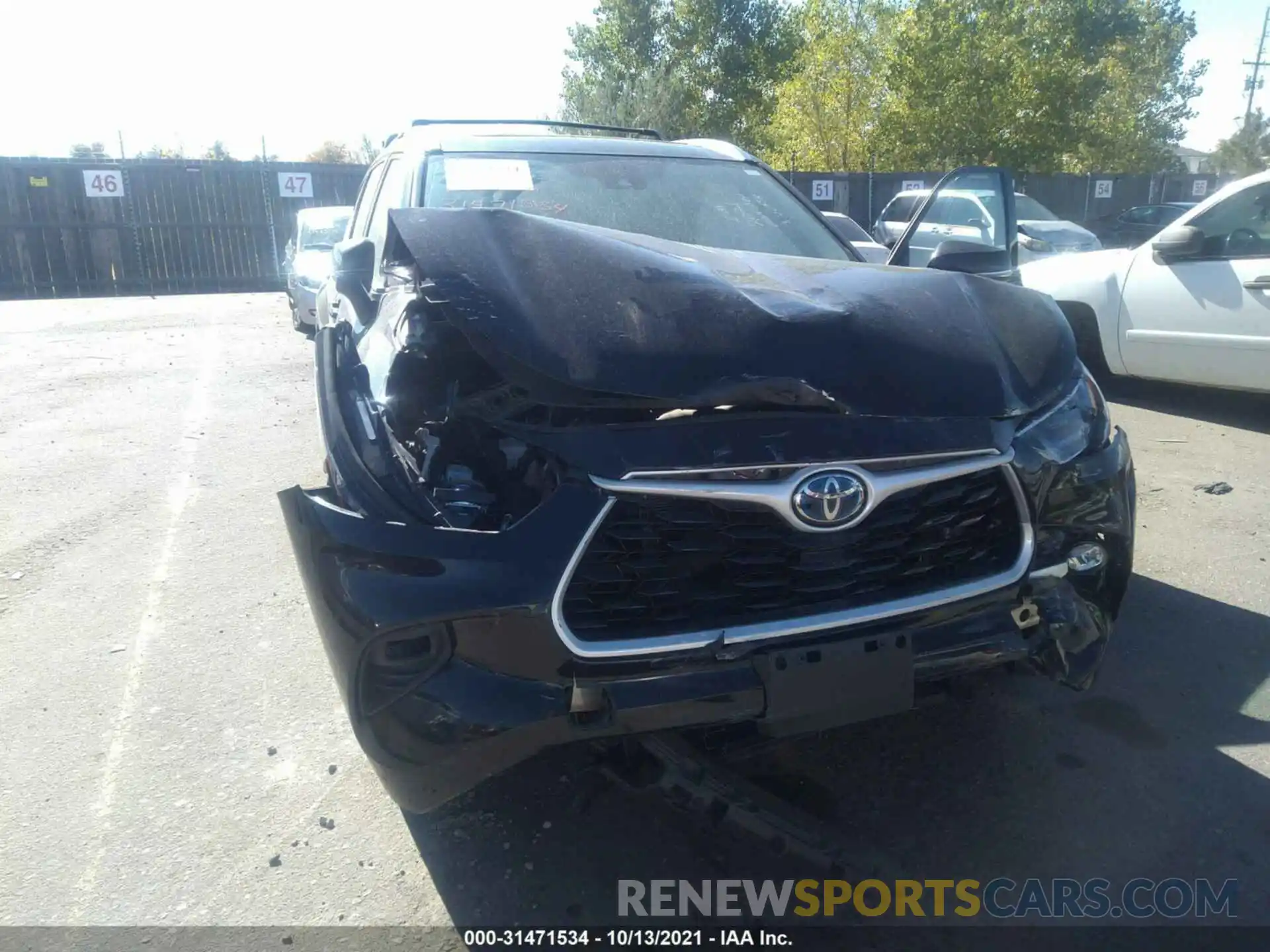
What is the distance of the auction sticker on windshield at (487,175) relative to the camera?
11.7 ft

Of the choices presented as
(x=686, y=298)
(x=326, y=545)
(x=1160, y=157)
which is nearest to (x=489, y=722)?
(x=326, y=545)

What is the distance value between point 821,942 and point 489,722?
96 centimetres

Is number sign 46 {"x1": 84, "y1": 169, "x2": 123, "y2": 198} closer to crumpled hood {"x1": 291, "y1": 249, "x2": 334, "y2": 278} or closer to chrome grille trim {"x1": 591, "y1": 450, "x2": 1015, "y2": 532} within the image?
crumpled hood {"x1": 291, "y1": 249, "x2": 334, "y2": 278}

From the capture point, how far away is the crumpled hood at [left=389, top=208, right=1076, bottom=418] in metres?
2.30

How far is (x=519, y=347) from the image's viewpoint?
231cm

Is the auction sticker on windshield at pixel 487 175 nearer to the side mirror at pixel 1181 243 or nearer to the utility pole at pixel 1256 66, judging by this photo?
the side mirror at pixel 1181 243

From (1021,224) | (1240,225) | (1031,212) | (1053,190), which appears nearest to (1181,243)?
(1240,225)

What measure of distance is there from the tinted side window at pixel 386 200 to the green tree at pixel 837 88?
891 inches

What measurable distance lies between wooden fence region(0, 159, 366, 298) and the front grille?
19.5 meters

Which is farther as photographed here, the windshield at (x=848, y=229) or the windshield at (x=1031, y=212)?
the windshield at (x=1031, y=212)

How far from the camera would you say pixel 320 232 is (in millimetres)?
12500

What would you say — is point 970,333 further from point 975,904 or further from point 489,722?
point 489,722

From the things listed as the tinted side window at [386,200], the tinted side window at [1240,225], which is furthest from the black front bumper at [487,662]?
the tinted side window at [1240,225]

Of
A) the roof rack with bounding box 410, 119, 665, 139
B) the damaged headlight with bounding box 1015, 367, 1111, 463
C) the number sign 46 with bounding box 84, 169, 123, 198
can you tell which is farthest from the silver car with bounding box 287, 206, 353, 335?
the damaged headlight with bounding box 1015, 367, 1111, 463
